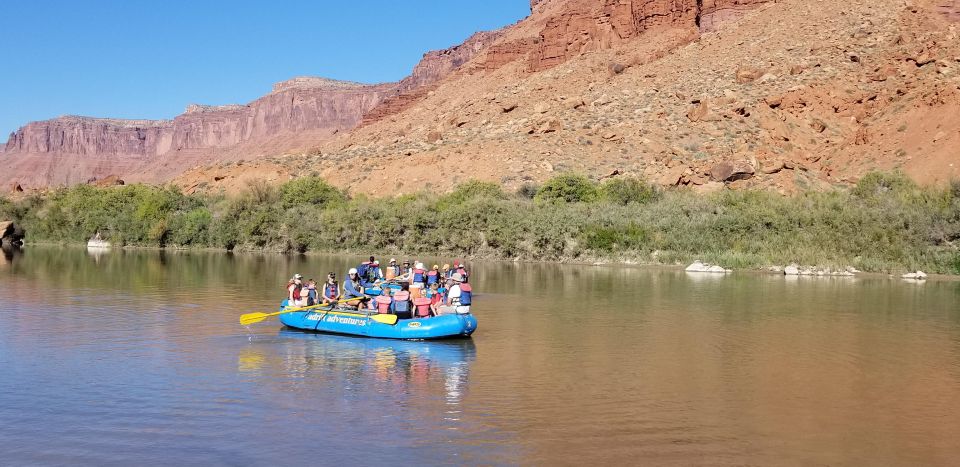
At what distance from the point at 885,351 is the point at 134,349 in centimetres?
1698

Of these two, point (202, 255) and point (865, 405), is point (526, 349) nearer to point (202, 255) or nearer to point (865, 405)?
point (865, 405)

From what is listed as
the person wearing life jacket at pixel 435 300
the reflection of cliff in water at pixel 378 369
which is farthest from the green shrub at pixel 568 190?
the reflection of cliff in water at pixel 378 369

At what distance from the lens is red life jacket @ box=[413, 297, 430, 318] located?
21453 mm

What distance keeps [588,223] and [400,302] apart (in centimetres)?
3137

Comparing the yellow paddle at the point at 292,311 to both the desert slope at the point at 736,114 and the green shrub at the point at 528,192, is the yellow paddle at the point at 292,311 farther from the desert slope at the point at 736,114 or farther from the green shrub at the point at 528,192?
the desert slope at the point at 736,114

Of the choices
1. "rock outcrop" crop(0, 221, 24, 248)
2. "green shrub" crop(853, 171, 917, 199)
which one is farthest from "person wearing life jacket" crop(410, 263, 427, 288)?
"rock outcrop" crop(0, 221, 24, 248)

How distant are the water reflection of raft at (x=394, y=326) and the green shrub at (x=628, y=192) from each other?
3632 centimetres

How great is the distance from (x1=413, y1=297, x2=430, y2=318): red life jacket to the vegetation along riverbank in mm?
27277

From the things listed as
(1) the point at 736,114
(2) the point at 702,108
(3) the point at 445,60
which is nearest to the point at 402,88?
(3) the point at 445,60

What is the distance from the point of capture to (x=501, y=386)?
1641 centimetres

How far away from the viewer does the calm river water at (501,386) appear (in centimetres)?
1246

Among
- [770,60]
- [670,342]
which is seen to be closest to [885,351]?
[670,342]

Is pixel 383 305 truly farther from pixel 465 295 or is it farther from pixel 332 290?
pixel 332 290

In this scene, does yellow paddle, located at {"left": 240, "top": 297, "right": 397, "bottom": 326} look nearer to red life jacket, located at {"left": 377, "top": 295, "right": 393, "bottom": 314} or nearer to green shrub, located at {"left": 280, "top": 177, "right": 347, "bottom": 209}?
red life jacket, located at {"left": 377, "top": 295, "right": 393, "bottom": 314}
